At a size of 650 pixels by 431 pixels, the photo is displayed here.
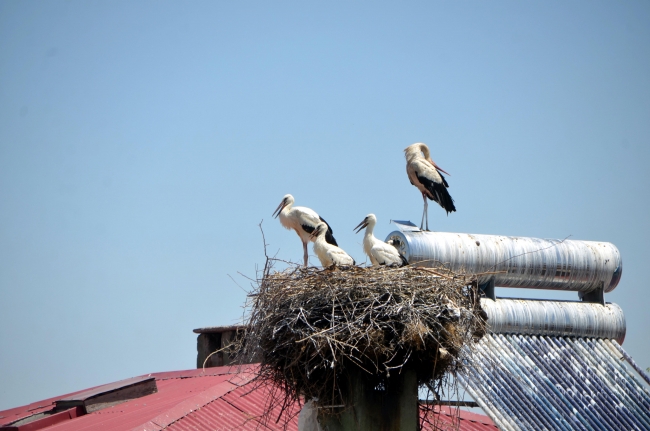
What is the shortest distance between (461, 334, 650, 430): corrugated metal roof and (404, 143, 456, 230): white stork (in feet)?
7.47

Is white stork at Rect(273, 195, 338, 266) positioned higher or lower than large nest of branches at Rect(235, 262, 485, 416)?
higher

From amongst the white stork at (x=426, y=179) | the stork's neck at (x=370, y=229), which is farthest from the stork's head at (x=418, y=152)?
the stork's neck at (x=370, y=229)

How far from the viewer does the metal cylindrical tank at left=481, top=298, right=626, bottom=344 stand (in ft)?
37.7

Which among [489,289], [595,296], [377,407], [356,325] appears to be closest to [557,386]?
[489,289]

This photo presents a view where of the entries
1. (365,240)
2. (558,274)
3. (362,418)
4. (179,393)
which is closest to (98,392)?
(179,393)

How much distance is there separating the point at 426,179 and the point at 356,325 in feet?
20.2

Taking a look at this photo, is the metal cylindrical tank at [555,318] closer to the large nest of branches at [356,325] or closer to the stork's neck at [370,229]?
the stork's neck at [370,229]

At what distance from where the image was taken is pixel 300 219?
1239cm

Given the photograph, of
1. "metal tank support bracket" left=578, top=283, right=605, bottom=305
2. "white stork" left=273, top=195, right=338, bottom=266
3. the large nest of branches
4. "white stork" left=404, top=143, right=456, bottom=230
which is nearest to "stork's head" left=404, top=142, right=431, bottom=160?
"white stork" left=404, top=143, right=456, bottom=230

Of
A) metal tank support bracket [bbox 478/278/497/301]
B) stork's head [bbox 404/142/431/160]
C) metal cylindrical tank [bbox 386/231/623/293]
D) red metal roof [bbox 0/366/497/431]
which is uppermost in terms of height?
stork's head [bbox 404/142/431/160]

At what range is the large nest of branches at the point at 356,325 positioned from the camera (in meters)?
6.98

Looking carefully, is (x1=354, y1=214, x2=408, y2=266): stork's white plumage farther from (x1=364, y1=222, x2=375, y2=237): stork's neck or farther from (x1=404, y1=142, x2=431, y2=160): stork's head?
(x1=404, y1=142, x2=431, y2=160): stork's head

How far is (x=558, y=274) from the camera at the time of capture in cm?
1226

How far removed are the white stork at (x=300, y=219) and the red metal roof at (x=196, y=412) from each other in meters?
2.20
